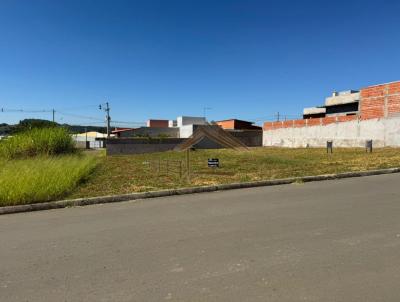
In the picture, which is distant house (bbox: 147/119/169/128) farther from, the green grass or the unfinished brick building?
the green grass

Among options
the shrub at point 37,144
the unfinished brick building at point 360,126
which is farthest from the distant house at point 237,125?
the shrub at point 37,144

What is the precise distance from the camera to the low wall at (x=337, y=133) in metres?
25.2

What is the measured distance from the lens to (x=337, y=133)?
102ft

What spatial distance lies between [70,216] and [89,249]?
2384 millimetres

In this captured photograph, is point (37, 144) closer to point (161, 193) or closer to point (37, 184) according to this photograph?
point (37, 184)

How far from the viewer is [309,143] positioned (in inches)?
1390

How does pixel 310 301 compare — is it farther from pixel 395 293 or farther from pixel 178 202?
pixel 178 202

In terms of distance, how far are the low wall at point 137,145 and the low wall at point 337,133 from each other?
1201 cm

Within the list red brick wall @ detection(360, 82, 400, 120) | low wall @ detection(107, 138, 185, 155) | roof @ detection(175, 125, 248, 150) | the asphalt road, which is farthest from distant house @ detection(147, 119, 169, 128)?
the asphalt road

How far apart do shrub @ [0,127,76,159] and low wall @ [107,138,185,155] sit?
1512 centimetres

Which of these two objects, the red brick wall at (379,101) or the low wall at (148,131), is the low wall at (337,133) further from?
the low wall at (148,131)

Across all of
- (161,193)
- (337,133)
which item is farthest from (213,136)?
(337,133)

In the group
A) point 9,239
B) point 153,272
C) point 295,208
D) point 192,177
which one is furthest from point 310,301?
point 192,177

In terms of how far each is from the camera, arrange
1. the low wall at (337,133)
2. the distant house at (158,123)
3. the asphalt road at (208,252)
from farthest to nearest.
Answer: the distant house at (158,123)
the low wall at (337,133)
the asphalt road at (208,252)
